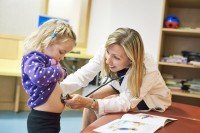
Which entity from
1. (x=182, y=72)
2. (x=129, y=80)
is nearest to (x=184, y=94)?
(x=182, y=72)

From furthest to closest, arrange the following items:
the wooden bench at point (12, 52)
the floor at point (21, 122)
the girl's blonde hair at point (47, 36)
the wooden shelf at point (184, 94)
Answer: the wooden bench at point (12, 52), the wooden shelf at point (184, 94), the floor at point (21, 122), the girl's blonde hair at point (47, 36)

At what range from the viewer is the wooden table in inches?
51.6

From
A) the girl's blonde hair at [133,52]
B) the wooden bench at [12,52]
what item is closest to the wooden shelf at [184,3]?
the girl's blonde hair at [133,52]

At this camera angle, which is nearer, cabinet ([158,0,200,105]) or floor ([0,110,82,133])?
floor ([0,110,82,133])

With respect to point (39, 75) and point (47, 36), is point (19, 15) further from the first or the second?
point (39, 75)

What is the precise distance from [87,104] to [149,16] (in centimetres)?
197

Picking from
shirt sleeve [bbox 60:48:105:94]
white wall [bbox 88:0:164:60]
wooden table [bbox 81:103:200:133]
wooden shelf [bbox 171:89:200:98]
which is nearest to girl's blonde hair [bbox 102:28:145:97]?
wooden table [bbox 81:103:200:133]

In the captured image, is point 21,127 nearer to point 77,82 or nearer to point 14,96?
point 14,96

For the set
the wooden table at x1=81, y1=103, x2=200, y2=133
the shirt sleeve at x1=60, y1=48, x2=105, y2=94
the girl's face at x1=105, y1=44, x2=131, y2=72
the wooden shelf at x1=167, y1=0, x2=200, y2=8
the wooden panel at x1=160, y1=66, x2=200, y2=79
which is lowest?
the wooden table at x1=81, y1=103, x2=200, y2=133

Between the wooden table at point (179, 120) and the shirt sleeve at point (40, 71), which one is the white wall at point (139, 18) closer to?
the wooden table at point (179, 120)

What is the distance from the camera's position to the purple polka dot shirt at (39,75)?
4.01ft

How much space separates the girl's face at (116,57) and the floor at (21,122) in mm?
1236

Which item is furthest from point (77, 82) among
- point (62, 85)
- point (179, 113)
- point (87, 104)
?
point (179, 113)

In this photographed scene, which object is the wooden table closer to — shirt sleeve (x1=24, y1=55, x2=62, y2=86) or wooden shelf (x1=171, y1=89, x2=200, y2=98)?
shirt sleeve (x1=24, y1=55, x2=62, y2=86)
